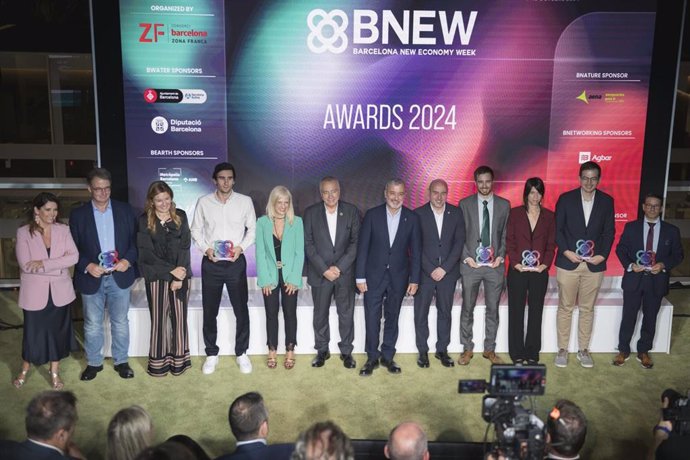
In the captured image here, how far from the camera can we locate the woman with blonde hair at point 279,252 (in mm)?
5555

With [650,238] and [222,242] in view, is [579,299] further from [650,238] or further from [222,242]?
[222,242]

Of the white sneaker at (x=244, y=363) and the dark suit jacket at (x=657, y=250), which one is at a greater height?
the dark suit jacket at (x=657, y=250)

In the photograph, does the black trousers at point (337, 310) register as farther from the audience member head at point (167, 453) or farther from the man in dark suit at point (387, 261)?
the audience member head at point (167, 453)

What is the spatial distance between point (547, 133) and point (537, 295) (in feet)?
5.04

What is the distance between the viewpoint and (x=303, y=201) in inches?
248

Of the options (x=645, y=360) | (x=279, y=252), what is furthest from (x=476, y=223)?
(x=645, y=360)

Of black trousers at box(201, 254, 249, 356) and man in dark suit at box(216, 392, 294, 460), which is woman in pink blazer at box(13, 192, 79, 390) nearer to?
black trousers at box(201, 254, 249, 356)

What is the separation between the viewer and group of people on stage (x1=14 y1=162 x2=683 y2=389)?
5414mm

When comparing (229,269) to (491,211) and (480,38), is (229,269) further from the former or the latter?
(480,38)

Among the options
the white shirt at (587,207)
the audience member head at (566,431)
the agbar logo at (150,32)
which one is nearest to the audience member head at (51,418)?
the audience member head at (566,431)

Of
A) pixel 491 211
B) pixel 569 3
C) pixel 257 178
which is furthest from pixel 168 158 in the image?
pixel 569 3

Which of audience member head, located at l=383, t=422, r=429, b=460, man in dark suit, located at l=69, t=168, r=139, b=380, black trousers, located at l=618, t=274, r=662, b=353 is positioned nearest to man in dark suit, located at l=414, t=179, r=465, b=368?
black trousers, located at l=618, t=274, r=662, b=353

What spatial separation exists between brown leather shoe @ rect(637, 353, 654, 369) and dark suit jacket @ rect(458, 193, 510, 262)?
1507mm

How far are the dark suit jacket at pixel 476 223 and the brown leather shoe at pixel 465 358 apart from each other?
2.63 ft
